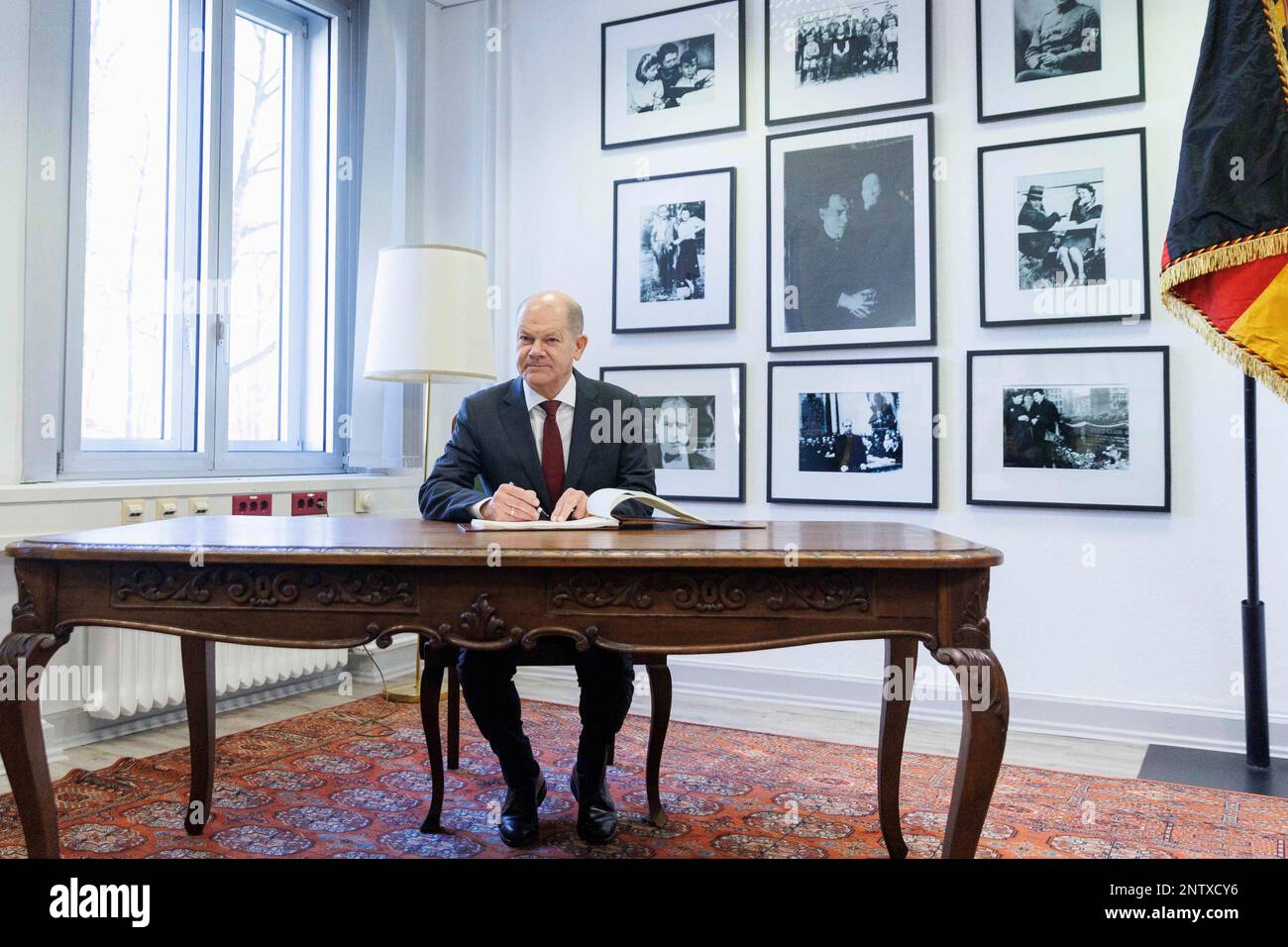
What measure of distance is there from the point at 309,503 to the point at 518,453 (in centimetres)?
168

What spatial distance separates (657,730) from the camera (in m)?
2.72

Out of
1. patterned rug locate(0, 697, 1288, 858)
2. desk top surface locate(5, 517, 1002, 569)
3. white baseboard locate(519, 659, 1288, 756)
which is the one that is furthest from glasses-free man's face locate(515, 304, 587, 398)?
white baseboard locate(519, 659, 1288, 756)

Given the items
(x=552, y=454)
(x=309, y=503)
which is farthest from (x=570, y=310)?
(x=309, y=503)

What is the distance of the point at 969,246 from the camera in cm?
387

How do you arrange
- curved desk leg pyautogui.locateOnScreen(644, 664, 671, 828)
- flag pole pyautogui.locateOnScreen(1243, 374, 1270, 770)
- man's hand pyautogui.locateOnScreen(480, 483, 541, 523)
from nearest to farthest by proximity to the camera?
man's hand pyautogui.locateOnScreen(480, 483, 541, 523)
curved desk leg pyautogui.locateOnScreen(644, 664, 671, 828)
flag pole pyautogui.locateOnScreen(1243, 374, 1270, 770)

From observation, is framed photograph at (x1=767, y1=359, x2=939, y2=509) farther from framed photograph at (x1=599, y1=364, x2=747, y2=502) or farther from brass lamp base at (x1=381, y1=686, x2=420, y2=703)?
brass lamp base at (x1=381, y1=686, x2=420, y2=703)

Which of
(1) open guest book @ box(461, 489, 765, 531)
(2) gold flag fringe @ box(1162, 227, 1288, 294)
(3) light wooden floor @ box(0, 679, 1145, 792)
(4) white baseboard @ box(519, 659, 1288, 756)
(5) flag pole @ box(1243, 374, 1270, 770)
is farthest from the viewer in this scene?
(4) white baseboard @ box(519, 659, 1288, 756)

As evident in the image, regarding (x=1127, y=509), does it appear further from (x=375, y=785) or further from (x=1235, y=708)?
(x=375, y=785)

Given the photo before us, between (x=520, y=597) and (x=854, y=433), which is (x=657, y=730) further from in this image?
(x=854, y=433)

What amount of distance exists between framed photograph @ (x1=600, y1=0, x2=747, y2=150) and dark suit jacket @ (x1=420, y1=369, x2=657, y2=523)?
81.9 inches

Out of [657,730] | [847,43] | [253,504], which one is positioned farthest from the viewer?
[847,43]

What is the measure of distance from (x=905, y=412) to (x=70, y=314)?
10.3 feet

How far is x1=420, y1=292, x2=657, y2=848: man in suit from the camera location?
8.25 feet
